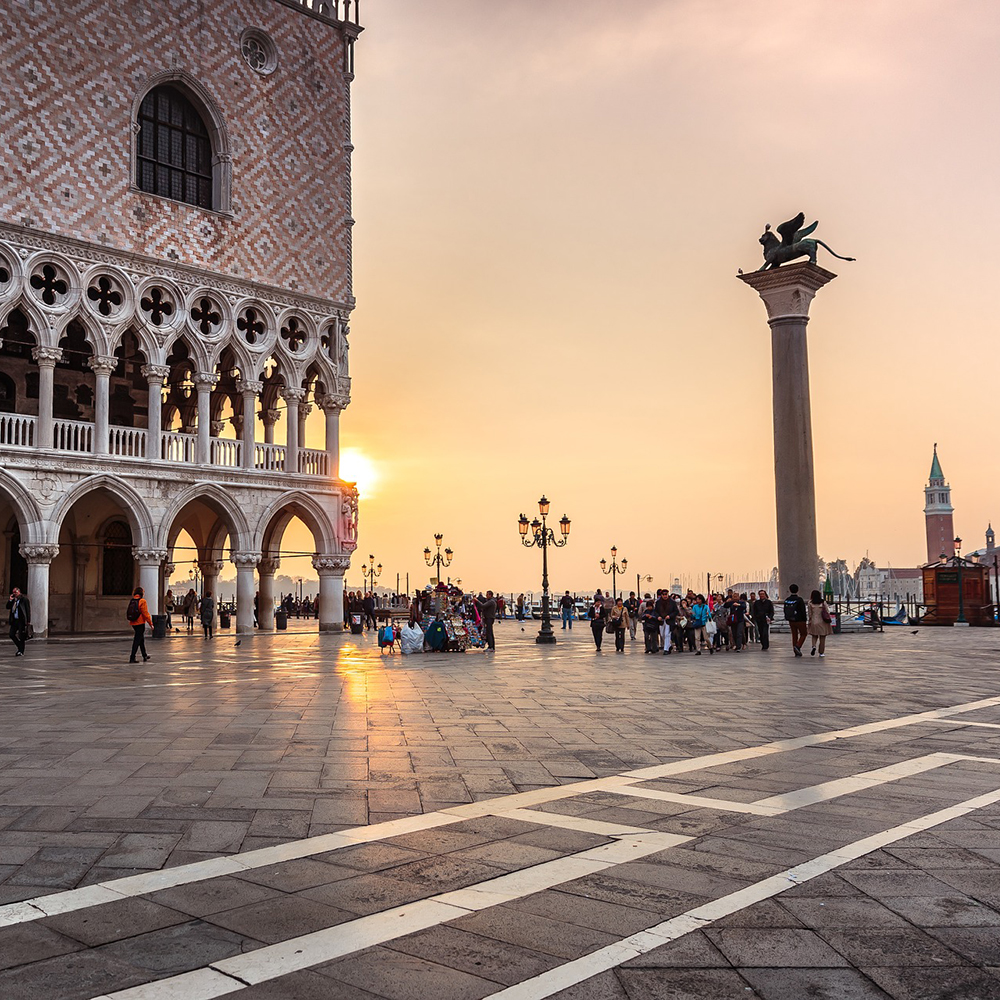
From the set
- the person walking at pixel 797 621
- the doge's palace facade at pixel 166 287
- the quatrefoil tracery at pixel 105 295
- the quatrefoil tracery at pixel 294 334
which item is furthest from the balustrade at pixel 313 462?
the person walking at pixel 797 621

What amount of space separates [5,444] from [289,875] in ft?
76.3

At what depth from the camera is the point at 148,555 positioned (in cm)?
2642

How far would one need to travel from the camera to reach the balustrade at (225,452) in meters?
28.7

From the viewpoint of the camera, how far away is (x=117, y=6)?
88.2 ft

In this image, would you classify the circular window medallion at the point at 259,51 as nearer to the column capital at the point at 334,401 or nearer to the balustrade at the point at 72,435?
the column capital at the point at 334,401

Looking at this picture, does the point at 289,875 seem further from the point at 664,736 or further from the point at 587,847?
the point at 664,736

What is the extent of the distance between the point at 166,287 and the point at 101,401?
3.85 m

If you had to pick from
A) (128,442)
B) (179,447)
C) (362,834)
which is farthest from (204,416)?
(362,834)

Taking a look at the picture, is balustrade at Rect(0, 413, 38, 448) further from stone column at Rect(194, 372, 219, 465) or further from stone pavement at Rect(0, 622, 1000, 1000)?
stone pavement at Rect(0, 622, 1000, 1000)

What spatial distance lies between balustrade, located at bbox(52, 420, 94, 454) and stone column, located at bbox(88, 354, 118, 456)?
0.21 meters

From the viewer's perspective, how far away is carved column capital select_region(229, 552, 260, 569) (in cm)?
2839

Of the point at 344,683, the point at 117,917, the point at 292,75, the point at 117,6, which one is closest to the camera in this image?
the point at 117,917

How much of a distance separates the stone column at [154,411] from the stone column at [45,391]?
250cm

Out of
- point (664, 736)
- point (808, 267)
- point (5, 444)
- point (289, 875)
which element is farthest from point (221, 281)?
point (289, 875)
